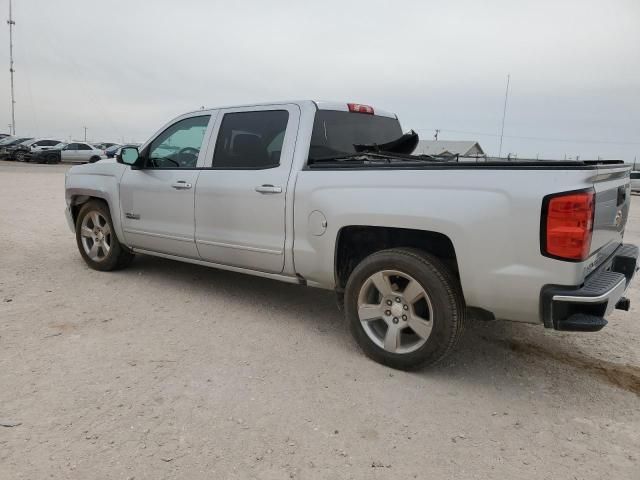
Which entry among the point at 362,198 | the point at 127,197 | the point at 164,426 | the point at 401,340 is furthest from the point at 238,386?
the point at 127,197

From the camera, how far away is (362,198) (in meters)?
3.50

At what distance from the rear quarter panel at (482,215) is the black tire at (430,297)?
0.12 metres

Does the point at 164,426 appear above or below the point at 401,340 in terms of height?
below

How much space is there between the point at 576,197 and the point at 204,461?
92.9 inches

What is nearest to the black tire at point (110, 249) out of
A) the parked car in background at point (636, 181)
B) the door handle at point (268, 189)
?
the door handle at point (268, 189)

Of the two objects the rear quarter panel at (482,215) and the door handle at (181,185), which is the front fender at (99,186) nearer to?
the door handle at (181,185)

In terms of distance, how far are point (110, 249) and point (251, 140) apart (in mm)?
2377

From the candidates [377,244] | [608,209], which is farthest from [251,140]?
[608,209]

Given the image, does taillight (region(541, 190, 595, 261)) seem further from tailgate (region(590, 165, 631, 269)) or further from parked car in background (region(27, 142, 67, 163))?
parked car in background (region(27, 142, 67, 163))

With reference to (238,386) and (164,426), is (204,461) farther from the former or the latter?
(238,386)

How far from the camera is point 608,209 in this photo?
10.5 feet

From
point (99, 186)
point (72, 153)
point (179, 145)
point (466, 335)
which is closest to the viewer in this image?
point (466, 335)

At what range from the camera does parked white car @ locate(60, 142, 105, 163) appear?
35688 mm

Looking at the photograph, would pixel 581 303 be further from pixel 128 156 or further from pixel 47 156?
pixel 47 156
